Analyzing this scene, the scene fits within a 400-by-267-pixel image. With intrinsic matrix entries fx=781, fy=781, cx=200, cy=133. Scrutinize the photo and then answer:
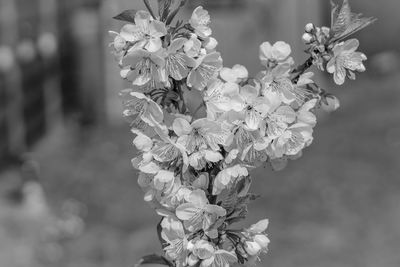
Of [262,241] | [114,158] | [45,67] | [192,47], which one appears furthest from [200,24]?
[45,67]

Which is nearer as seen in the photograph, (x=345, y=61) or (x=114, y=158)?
(x=345, y=61)

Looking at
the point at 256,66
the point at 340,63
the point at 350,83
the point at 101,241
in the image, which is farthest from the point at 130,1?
the point at 340,63

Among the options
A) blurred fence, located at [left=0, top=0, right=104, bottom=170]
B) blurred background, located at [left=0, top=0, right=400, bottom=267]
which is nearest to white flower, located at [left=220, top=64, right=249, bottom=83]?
blurred background, located at [left=0, top=0, right=400, bottom=267]

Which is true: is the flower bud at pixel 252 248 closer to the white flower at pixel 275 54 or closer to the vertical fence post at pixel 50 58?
the white flower at pixel 275 54

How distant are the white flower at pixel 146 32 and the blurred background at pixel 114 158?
116 inches

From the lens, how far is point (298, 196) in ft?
15.9

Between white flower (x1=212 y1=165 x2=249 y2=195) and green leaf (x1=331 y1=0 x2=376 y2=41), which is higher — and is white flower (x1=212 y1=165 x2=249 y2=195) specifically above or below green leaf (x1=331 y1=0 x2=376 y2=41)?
below

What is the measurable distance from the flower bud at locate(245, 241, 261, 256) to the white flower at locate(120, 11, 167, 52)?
282 mm

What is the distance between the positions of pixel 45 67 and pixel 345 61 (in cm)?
551

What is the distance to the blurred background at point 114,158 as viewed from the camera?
4098 mm

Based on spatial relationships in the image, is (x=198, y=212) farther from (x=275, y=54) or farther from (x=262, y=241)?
(x=275, y=54)

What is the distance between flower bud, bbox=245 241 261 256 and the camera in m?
1.01

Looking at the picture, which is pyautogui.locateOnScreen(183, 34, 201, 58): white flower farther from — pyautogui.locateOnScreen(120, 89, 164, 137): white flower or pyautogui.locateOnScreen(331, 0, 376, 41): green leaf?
pyautogui.locateOnScreen(331, 0, 376, 41): green leaf

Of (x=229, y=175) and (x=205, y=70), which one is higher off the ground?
(x=205, y=70)
